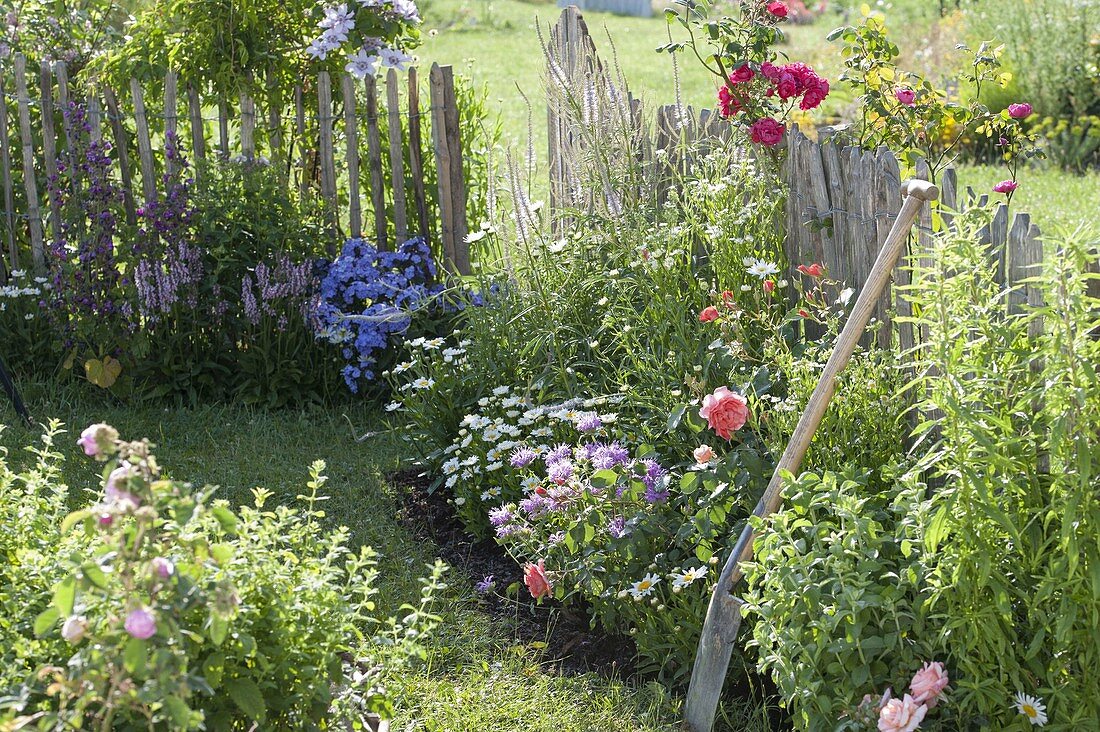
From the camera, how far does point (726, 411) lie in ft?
9.35

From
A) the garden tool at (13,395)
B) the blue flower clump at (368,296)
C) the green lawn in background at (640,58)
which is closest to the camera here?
the garden tool at (13,395)

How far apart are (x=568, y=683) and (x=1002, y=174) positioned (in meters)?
6.28

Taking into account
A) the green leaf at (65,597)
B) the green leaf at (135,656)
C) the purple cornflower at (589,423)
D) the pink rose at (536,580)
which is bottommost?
the pink rose at (536,580)

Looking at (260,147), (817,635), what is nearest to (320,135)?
(260,147)

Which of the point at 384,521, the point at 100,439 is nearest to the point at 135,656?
the point at 100,439

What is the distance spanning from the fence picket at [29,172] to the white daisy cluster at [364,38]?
131 cm

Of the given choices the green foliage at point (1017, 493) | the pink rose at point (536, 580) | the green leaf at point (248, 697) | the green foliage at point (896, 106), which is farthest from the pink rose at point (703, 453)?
the green leaf at point (248, 697)

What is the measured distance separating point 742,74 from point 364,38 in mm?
2074

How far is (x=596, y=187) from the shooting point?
13.4 feet

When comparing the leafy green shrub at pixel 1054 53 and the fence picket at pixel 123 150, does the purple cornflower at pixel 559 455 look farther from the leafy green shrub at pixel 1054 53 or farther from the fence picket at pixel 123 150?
the leafy green shrub at pixel 1054 53

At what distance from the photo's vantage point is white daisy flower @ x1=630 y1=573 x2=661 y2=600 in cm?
298

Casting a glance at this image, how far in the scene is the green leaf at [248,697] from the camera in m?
1.96

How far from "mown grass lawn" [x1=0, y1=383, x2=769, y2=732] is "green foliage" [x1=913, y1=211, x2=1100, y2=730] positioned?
2.25 feet

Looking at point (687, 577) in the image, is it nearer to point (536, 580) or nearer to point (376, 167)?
point (536, 580)
